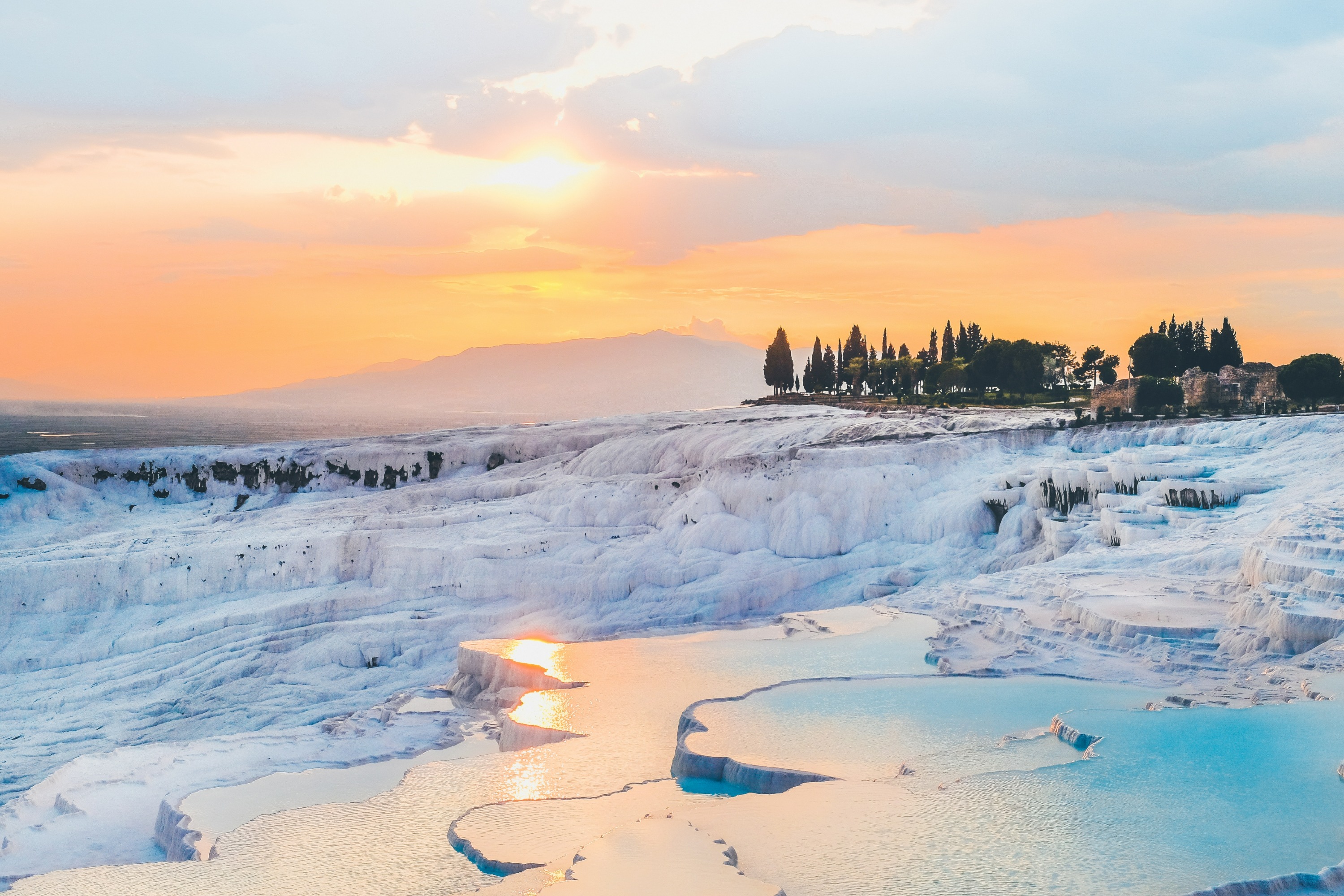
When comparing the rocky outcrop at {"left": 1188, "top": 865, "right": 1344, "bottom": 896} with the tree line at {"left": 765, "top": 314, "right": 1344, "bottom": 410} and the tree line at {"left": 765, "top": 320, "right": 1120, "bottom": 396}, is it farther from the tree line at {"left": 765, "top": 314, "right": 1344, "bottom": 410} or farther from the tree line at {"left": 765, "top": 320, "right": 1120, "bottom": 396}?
the tree line at {"left": 765, "top": 320, "right": 1120, "bottom": 396}

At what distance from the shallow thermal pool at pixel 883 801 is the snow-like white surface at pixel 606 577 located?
2.03 metres

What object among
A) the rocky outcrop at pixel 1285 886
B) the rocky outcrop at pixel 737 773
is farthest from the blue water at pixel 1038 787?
the rocky outcrop at pixel 737 773

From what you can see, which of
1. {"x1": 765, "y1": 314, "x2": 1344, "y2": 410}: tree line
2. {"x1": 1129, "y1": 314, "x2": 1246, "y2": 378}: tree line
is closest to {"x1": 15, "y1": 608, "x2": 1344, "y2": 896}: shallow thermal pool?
{"x1": 765, "y1": 314, "x2": 1344, "y2": 410}: tree line

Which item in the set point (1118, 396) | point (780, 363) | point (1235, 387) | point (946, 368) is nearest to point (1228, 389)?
point (1235, 387)

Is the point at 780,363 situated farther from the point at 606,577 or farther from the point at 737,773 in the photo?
the point at 737,773

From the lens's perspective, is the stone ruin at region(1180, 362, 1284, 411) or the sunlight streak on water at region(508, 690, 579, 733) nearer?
the sunlight streak on water at region(508, 690, 579, 733)

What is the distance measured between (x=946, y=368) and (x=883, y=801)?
66154 millimetres

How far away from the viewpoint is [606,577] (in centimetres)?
2964

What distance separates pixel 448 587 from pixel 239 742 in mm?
13171

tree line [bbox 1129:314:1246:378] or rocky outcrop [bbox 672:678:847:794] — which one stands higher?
tree line [bbox 1129:314:1246:378]

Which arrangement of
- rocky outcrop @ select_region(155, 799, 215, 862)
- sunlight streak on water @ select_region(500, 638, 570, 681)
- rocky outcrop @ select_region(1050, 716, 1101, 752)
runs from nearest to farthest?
rocky outcrop @ select_region(155, 799, 215, 862), rocky outcrop @ select_region(1050, 716, 1101, 752), sunlight streak on water @ select_region(500, 638, 570, 681)

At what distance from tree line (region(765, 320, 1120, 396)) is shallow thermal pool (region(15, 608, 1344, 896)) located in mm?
51913

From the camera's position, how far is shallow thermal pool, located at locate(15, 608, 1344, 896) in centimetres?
1094

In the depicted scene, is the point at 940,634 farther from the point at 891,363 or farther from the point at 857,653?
the point at 891,363
